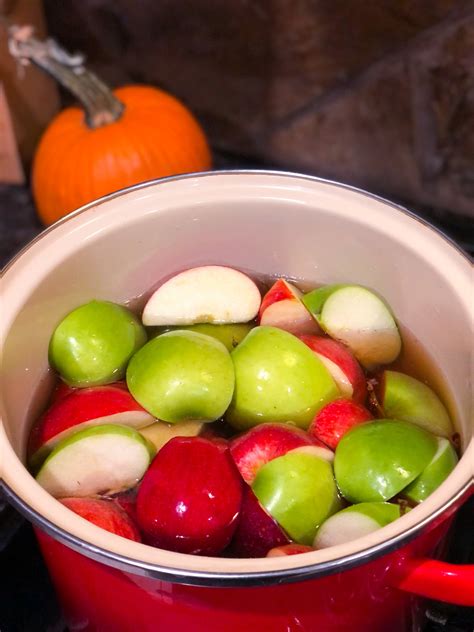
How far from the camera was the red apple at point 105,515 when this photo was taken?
659 mm

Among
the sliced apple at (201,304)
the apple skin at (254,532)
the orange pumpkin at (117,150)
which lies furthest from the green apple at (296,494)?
the orange pumpkin at (117,150)

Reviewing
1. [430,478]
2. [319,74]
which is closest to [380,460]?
[430,478]

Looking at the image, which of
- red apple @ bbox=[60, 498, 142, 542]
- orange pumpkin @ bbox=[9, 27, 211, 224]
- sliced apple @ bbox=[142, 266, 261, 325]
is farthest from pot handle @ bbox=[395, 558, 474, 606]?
orange pumpkin @ bbox=[9, 27, 211, 224]

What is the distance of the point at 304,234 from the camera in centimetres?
86

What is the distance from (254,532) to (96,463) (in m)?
0.15

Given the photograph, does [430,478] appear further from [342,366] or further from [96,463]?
[96,463]

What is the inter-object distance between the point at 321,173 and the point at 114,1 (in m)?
0.46

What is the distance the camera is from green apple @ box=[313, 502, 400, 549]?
642 millimetres

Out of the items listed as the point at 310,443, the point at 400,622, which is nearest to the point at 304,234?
the point at 310,443

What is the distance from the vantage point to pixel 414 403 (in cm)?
78

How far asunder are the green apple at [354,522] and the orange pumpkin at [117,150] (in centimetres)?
74

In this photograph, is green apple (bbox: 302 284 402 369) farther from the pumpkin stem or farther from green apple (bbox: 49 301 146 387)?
the pumpkin stem

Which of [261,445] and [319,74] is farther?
[319,74]

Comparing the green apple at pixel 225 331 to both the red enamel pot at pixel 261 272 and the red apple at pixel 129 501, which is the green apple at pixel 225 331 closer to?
the red enamel pot at pixel 261 272
